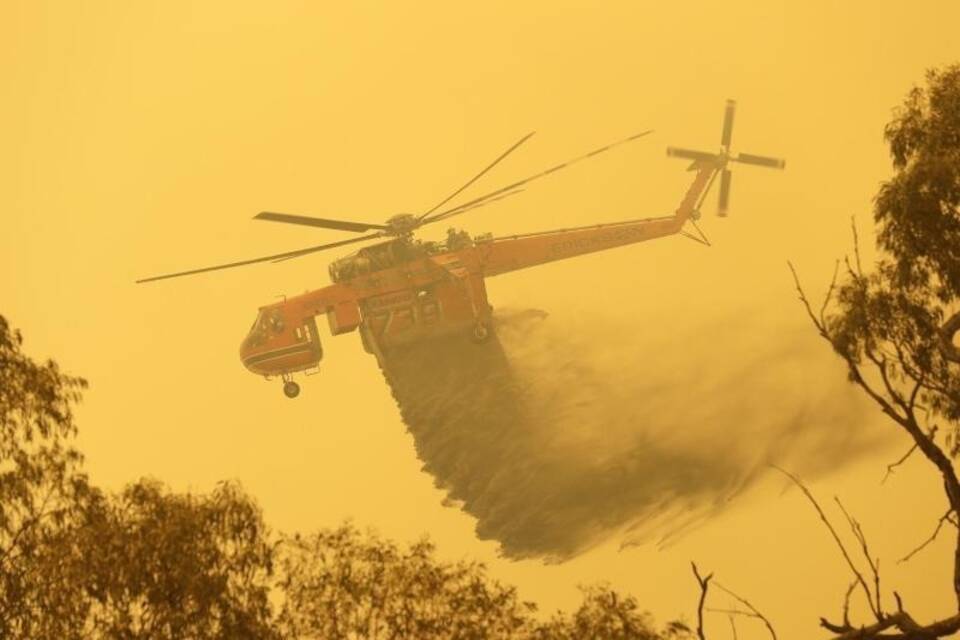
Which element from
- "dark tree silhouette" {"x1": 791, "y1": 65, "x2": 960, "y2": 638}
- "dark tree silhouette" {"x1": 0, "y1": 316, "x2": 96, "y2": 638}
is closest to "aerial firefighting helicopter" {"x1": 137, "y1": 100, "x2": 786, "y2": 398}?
"dark tree silhouette" {"x1": 0, "y1": 316, "x2": 96, "y2": 638}

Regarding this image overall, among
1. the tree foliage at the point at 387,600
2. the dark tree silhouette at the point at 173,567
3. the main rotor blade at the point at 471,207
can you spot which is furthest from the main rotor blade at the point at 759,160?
the dark tree silhouette at the point at 173,567

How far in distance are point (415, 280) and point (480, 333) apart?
1383 millimetres

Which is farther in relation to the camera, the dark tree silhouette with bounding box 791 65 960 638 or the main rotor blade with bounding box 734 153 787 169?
the main rotor blade with bounding box 734 153 787 169

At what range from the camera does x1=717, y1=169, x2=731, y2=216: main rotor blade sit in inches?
984

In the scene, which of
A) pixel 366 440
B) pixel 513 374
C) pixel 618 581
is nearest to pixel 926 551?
pixel 618 581

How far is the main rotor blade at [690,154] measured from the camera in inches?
991

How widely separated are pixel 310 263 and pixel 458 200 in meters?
2.78

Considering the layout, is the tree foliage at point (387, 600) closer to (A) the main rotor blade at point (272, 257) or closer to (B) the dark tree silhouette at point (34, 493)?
(B) the dark tree silhouette at point (34, 493)

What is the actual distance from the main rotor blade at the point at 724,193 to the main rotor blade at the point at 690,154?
0.37 m

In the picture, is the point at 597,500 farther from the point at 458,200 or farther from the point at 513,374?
the point at 458,200

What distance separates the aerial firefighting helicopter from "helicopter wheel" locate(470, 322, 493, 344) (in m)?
0.02

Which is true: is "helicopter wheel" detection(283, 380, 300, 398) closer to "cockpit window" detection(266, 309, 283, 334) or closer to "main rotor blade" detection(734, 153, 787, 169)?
"cockpit window" detection(266, 309, 283, 334)

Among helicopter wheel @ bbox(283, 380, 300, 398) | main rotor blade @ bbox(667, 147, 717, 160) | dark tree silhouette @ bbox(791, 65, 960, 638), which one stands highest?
main rotor blade @ bbox(667, 147, 717, 160)

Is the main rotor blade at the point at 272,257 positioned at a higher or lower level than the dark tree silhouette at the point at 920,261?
higher
